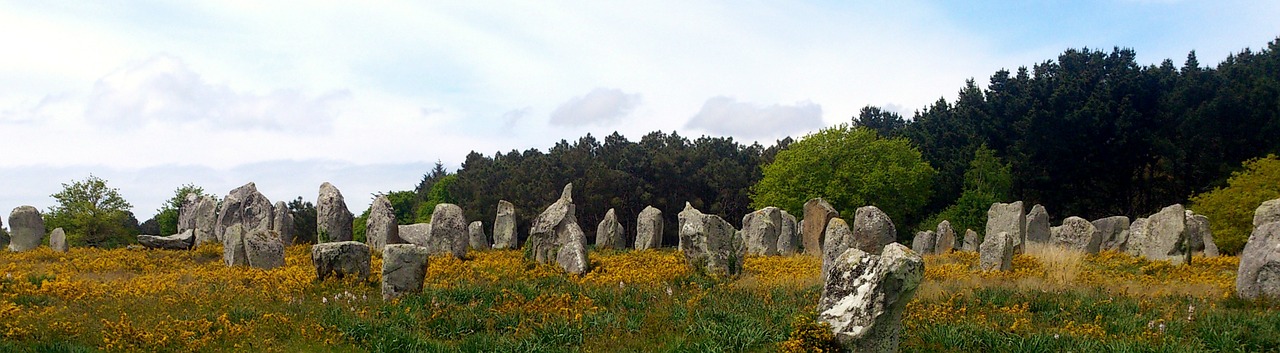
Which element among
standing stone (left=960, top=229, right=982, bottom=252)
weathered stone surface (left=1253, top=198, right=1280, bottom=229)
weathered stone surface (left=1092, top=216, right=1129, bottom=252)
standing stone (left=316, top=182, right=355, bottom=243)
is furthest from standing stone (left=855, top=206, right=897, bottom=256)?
standing stone (left=316, top=182, right=355, bottom=243)

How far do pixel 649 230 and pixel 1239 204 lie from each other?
2108 centimetres

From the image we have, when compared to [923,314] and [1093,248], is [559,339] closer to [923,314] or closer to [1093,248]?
[923,314]

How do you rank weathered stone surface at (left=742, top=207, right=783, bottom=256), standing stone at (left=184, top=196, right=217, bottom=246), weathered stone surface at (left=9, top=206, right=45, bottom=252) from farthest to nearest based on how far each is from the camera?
standing stone at (left=184, top=196, right=217, bottom=246) → weathered stone surface at (left=742, top=207, right=783, bottom=256) → weathered stone surface at (left=9, top=206, right=45, bottom=252)

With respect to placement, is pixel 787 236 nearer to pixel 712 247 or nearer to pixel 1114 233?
pixel 1114 233

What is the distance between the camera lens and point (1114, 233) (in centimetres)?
3281

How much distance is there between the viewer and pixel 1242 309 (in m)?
14.1

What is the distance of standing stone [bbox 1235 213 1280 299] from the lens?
48.4 ft

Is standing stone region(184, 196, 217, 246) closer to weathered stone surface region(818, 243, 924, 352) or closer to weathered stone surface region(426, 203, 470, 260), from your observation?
weathered stone surface region(426, 203, 470, 260)

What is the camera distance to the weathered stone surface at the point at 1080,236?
96.9ft

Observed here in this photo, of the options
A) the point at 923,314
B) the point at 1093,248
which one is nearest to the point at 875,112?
the point at 1093,248

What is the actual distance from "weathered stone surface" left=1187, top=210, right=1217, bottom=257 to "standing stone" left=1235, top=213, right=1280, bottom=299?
13.5 meters

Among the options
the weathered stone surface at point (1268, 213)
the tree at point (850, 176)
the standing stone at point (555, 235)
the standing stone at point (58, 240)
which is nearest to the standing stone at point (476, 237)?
the standing stone at point (555, 235)

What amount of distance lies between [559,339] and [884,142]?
42.0 m

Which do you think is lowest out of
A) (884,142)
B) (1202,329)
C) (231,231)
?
(1202,329)
